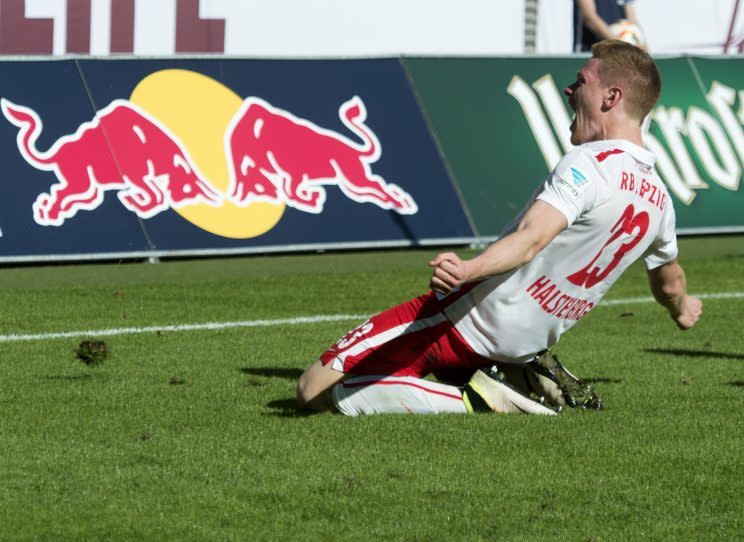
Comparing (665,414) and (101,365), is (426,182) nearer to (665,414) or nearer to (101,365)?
(101,365)

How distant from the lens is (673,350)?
9.54m

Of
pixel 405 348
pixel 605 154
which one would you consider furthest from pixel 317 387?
pixel 605 154

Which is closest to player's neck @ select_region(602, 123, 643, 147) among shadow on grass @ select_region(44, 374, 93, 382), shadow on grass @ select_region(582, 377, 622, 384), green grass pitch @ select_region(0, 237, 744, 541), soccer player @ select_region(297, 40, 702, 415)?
soccer player @ select_region(297, 40, 702, 415)

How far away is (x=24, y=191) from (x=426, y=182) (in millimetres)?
3682

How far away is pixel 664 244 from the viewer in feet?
23.2

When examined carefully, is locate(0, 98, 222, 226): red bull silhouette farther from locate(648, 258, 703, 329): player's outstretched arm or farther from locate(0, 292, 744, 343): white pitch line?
locate(648, 258, 703, 329): player's outstretched arm

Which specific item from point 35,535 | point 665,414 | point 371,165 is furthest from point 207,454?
point 371,165

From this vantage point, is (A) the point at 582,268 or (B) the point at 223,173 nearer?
(A) the point at 582,268

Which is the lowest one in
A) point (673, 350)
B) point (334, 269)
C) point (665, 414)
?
point (334, 269)

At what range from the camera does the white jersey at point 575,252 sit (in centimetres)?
650

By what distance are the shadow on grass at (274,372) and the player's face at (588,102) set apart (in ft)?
7.44

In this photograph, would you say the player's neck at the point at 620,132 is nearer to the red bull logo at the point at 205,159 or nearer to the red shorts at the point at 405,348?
the red shorts at the point at 405,348

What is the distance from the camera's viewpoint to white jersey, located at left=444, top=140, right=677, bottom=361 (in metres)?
6.50

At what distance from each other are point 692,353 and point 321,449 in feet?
12.5
